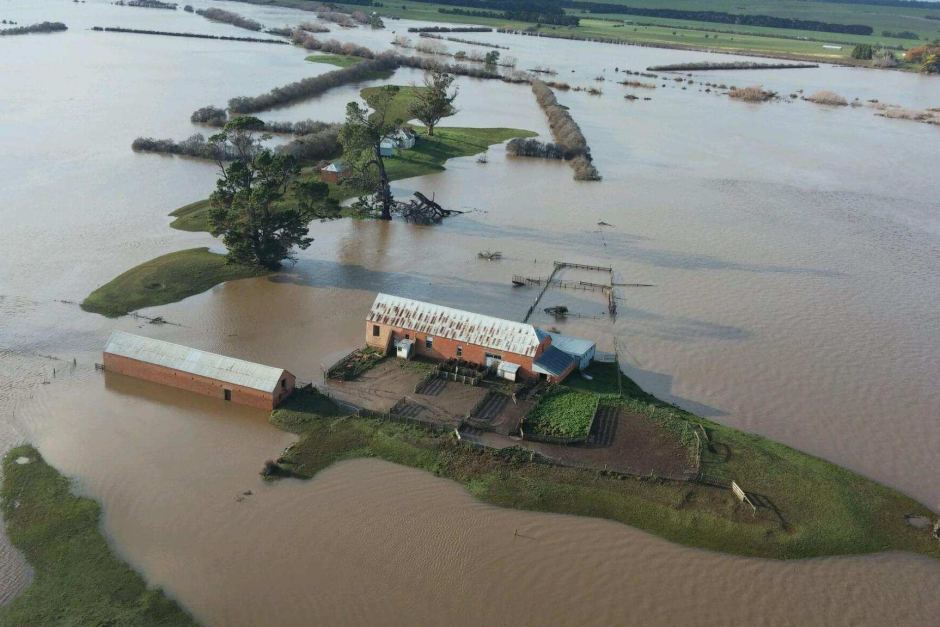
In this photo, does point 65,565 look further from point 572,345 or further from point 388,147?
point 388,147

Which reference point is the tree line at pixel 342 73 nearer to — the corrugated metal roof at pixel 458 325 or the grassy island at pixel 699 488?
the corrugated metal roof at pixel 458 325

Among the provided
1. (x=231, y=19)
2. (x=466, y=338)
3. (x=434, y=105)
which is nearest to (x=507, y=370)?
(x=466, y=338)

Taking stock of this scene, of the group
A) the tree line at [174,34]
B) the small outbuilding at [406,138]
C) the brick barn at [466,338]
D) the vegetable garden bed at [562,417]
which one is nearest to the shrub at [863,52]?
the tree line at [174,34]

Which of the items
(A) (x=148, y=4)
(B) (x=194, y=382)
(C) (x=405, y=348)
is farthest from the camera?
(A) (x=148, y=4)

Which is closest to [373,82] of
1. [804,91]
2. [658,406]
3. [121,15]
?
[804,91]

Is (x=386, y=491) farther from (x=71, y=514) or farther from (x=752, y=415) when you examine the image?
(x=752, y=415)

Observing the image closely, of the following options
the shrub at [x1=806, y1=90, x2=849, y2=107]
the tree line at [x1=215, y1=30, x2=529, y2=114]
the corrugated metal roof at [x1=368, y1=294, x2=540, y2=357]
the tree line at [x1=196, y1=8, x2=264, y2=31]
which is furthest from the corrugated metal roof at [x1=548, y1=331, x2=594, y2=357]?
the tree line at [x1=196, y1=8, x2=264, y2=31]
